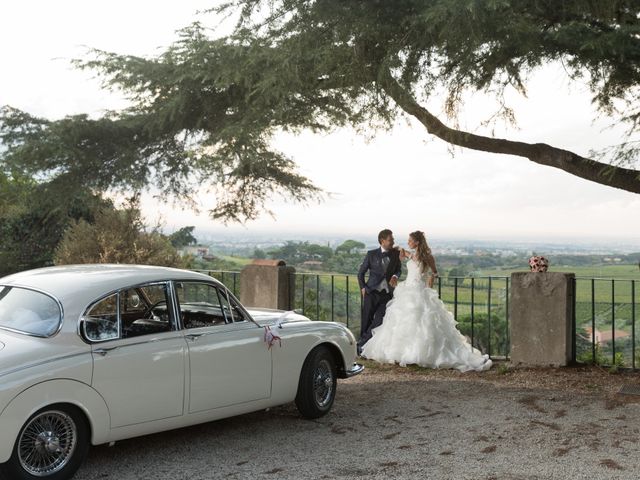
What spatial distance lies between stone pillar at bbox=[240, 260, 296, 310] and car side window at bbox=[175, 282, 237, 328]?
5.96 m

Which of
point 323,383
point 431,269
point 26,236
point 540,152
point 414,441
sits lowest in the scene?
point 414,441

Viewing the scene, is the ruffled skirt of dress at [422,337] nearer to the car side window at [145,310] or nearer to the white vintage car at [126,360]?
the white vintage car at [126,360]

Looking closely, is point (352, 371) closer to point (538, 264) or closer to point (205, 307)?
point (205, 307)

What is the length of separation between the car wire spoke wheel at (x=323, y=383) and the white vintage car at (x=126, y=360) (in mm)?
56

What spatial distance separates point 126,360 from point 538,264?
23.9 feet

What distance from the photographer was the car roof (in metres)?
6.01

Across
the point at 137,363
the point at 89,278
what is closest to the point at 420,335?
the point at 137,363

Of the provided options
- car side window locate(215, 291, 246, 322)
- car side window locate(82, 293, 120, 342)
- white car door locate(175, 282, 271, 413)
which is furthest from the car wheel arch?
car side window locate(215, 291, 246, 322)

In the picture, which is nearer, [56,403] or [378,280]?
[56,403]

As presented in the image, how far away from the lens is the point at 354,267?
1908 centimetres

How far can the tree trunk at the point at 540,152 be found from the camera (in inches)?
488

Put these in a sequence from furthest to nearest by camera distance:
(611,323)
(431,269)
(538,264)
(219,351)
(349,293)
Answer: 1. (349,293)
2. (611,323)
3. (431,269)
4. (538,264)
5. (219,351)

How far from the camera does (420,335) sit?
37.6 ft

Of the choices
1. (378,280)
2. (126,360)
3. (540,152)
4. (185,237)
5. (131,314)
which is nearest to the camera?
(126,360)
